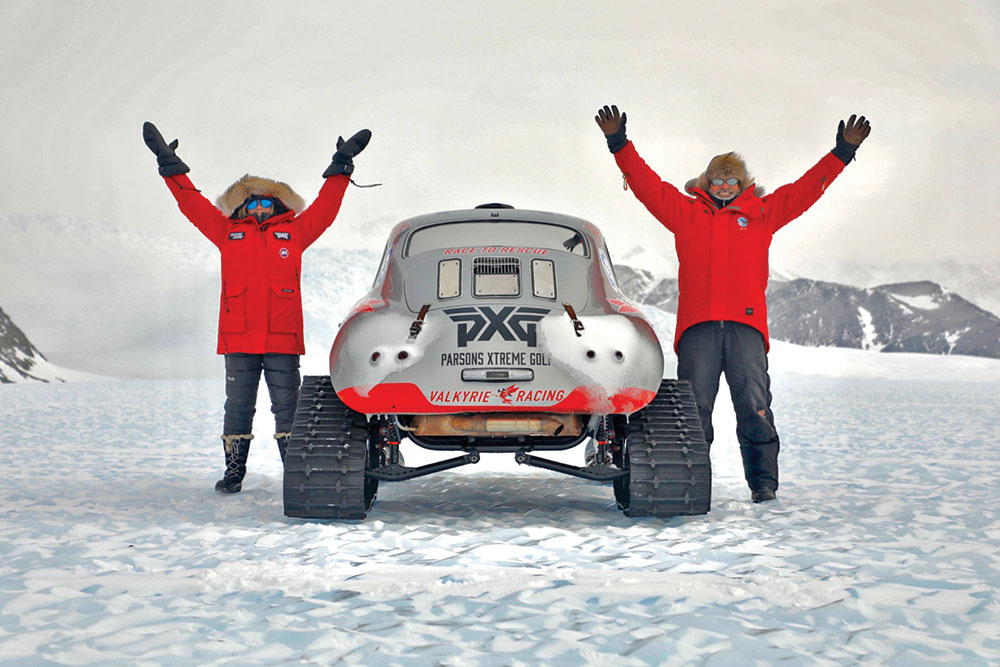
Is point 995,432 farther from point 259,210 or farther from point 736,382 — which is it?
point 259,210

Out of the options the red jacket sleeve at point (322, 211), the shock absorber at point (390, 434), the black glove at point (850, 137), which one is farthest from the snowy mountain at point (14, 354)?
the black glove at point (850, 137)

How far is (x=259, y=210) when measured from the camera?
5.02 m

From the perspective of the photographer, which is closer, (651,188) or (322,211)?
(651,188)

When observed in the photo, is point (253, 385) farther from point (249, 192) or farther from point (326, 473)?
point (326, 473)

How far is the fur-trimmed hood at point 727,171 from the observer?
4.86 meters

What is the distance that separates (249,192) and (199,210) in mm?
281

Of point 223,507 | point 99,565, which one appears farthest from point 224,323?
point 99,565

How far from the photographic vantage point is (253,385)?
4949mm

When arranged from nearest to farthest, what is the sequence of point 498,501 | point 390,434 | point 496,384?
1. point 496,384
2. point 390,434
3. point 498,501

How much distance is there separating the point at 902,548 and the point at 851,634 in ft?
3.75

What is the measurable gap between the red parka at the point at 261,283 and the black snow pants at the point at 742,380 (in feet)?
6.66

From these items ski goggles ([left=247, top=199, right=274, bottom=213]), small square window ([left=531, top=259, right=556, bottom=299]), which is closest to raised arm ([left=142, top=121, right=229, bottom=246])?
ski goggles ([left=247, top=199, right=274, bottom=213])

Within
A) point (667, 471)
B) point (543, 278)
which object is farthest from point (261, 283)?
point (667, 471)

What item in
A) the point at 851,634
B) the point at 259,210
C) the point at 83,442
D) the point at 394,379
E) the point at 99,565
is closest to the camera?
the point at 851,634
